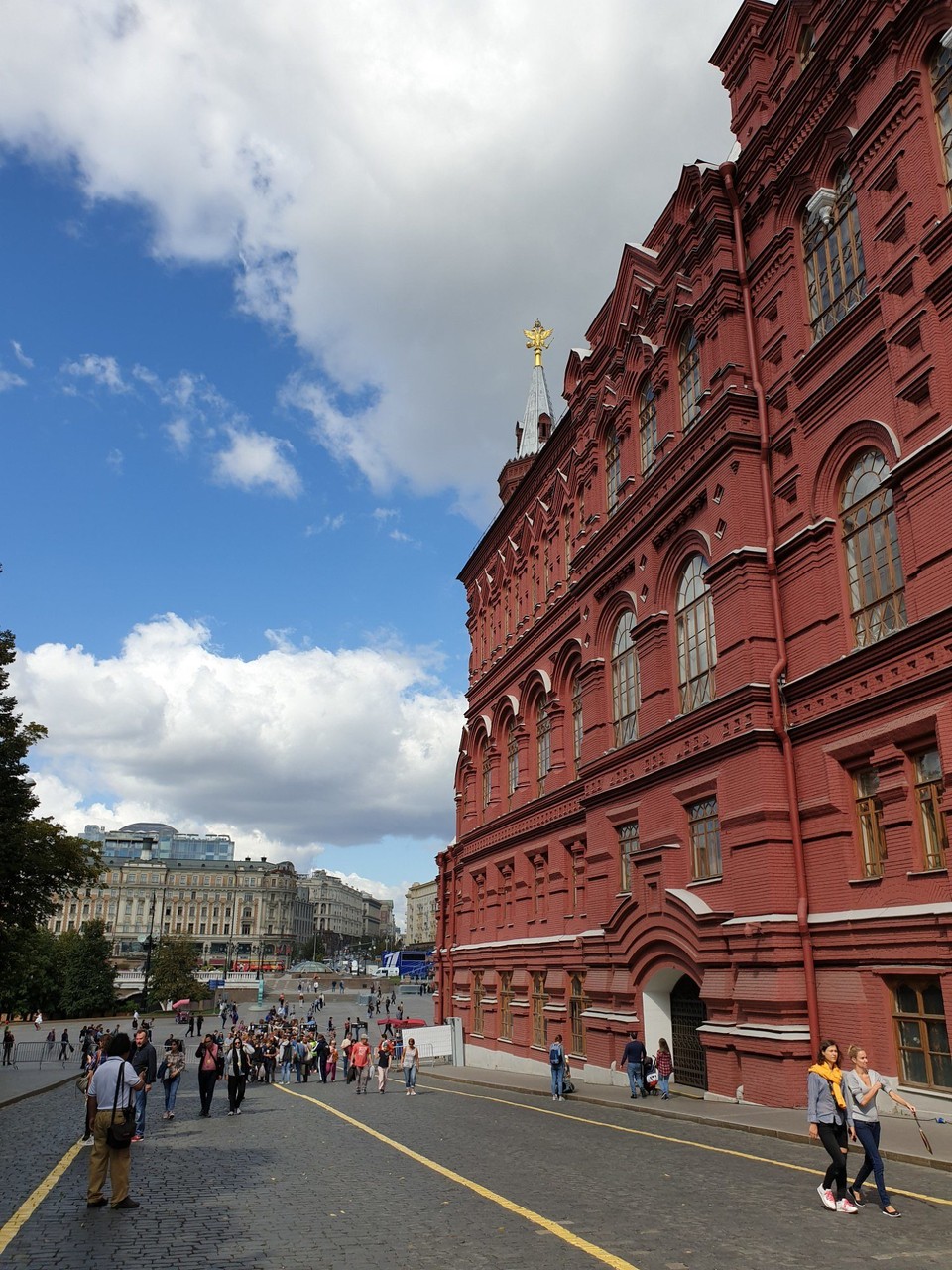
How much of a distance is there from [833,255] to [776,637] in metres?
7.58

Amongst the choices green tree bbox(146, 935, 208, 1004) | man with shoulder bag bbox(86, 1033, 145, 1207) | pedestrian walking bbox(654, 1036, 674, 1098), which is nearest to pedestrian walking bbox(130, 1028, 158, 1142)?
man with shoulder bag bbox(86, 1033, 145, 1207)

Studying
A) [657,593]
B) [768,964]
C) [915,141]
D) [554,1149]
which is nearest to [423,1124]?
[554,1149]

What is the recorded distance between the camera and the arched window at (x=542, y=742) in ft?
111

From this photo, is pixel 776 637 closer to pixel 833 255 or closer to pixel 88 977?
pixel 833 255

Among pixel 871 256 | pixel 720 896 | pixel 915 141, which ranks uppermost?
pixel 915 141

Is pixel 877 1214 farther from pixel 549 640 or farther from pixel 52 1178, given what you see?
pixel 549 640

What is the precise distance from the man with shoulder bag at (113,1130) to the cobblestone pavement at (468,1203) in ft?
0.94

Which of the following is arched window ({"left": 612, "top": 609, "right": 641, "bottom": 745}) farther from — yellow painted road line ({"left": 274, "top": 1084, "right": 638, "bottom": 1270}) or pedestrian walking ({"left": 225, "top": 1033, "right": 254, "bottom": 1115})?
yellow painted road line ({"left": 274, "top": 1084, "right": 638, "bottom": 1270})

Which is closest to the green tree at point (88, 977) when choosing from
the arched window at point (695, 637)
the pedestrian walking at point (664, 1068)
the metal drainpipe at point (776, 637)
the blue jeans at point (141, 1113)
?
the blue jeans at point (141, 1113)

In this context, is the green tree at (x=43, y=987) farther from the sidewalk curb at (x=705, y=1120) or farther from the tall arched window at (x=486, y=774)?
the sidewalk curb at (x=705, y=1120)

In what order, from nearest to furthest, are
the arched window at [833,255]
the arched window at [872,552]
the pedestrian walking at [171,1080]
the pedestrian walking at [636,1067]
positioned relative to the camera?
1. the arched window at [872,552]
2. the arched window at [833,255]
3. the pedestrian walking at [171,1080]
4. the pedestrian walking at [636,1067]

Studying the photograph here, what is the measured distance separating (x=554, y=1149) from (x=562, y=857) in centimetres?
1747

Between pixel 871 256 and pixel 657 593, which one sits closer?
pixel 871 256

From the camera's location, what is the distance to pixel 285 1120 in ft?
61.3
